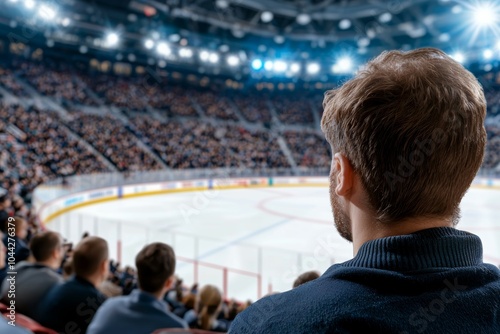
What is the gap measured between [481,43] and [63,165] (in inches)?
1432

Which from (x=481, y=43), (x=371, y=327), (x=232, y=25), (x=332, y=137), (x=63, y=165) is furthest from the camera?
(x=481, y=43)

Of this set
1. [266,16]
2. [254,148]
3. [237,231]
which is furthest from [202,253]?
[266,16]

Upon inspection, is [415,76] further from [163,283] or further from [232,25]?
[232,25]

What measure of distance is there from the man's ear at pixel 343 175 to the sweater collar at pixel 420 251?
16 centimetres

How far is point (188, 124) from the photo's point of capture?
36719mm

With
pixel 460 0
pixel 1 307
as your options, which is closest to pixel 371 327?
pixel 1 307

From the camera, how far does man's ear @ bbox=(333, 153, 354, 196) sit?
104cm

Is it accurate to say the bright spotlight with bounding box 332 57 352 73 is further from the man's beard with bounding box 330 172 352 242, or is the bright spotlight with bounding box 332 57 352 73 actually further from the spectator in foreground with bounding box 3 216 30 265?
the man's beard with bounding box 330 172 352 242

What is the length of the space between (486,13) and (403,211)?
32996 mm

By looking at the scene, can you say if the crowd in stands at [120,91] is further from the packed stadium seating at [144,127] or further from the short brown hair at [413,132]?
the short brown hair at [413,132]

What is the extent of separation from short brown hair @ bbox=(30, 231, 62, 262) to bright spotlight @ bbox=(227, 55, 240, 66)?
38.6 metres

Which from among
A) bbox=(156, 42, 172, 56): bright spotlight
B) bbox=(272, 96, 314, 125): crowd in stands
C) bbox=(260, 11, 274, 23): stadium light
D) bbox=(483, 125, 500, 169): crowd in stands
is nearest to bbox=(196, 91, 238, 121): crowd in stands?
bbox=(272, 96, 314, 125): crowd in stands

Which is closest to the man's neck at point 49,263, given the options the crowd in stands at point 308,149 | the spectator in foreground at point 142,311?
the spectator in foreground at point 142,311

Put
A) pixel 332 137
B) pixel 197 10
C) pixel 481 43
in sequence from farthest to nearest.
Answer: pixel 481 43 → pixel 197 10 → pixel 332 137
